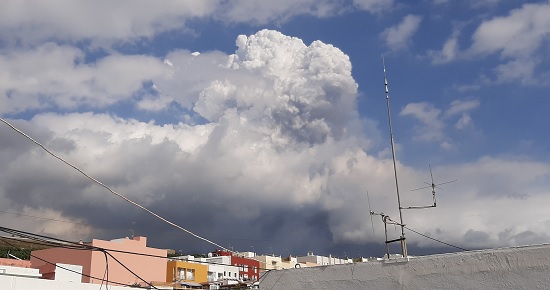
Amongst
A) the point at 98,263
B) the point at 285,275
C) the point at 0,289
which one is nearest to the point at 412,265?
the point at 285,275

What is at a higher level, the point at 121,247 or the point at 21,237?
the point at 121,247

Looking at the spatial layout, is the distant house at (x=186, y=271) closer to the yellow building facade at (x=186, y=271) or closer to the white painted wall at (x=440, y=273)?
the yellow building facade at (x=186, y=271)

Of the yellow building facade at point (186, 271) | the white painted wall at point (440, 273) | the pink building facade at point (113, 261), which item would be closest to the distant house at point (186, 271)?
the yellow building facade at point (186, 271)

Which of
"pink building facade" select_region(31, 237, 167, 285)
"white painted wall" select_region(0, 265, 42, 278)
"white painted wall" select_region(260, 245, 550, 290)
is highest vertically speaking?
"pink building facade" select_region(31, 237, 167, 285)

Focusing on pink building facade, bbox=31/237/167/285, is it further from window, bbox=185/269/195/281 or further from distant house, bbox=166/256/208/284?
window, bbox=185/269/195/281

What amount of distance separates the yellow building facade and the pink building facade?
5853mm

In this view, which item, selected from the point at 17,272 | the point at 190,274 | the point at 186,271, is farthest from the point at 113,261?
the point at 17,272

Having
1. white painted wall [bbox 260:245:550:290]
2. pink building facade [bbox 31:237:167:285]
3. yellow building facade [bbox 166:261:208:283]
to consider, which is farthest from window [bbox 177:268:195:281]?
white painted wall [bbox 260:245:550:290]

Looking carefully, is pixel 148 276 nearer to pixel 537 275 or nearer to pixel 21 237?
pixel 21 237

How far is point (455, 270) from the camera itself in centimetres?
1006

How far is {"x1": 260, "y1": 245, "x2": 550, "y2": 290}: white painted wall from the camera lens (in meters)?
9.33

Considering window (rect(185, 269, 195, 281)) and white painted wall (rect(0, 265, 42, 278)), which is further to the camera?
window (rect(185, 269, 195, 281))

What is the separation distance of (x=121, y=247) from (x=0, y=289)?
25.2 metres

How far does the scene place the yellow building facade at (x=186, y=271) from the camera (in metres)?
57.8
